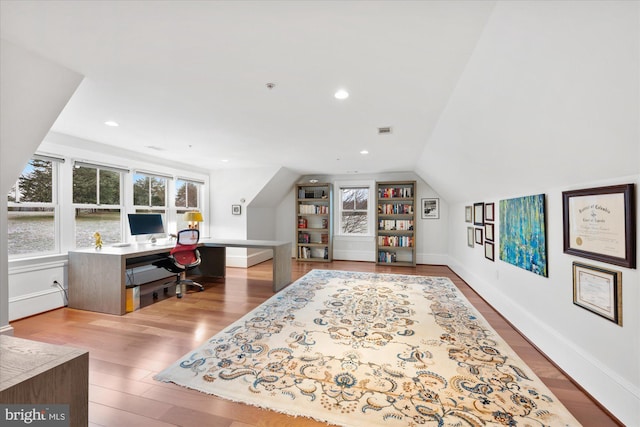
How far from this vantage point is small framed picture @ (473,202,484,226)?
408cm

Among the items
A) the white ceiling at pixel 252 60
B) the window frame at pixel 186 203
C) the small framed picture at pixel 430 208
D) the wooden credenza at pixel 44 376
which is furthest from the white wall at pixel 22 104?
the small framed picture at pixel 430 208

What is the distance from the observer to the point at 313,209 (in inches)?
280

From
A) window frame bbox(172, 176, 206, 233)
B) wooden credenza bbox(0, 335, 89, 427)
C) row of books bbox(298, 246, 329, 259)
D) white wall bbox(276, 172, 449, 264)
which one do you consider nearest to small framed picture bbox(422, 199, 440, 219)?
white wall bbox(276, 172, 449, 264)

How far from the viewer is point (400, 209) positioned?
658cm

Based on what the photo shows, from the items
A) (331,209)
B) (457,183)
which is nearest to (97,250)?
(331,209)

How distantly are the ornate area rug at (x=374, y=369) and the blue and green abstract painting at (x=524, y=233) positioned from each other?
790mm

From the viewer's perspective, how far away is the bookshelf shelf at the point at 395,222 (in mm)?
6512

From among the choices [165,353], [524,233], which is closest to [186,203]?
[165,353]

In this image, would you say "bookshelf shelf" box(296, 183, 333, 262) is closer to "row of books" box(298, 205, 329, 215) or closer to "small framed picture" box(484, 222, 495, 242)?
"row of books" box(298, 205, 329, 215)

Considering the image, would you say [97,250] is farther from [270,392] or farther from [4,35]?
[270,392]

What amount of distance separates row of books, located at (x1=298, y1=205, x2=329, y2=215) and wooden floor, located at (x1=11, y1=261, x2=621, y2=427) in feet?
9.58

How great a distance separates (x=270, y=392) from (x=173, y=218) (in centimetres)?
466

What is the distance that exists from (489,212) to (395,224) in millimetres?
2875

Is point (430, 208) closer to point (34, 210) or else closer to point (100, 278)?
point (100, 278)
